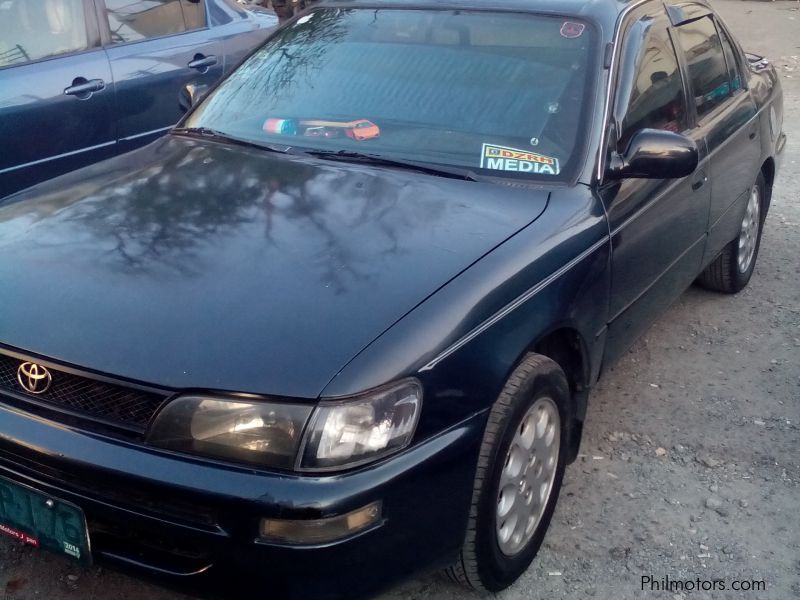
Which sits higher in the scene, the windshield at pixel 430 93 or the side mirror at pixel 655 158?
the windshield at pixel 430 93

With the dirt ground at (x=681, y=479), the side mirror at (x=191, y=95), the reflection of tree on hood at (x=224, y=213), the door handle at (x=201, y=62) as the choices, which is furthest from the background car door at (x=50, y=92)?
the dirt ground at (x=681, y=479)

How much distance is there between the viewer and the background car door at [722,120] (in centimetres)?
394

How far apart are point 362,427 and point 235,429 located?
284mm

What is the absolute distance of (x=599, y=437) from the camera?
3.66 meters

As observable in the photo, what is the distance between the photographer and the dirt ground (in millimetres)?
2789

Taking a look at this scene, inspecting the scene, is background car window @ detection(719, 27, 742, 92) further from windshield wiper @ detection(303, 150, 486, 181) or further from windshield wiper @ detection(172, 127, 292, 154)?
windshield wiper @ detection(172, 127, 292, 154)

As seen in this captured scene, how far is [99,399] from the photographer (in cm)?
215

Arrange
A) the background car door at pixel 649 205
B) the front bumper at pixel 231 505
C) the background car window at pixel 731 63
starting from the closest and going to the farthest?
1. the front bumper at pixel 231 505
2. the background car door at pixel 649 205
3. the background car window at pixel 731 63

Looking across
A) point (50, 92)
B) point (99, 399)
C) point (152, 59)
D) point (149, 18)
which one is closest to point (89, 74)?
point (50, 92)

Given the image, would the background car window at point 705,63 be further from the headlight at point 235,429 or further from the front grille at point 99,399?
the front grille at point 99,399

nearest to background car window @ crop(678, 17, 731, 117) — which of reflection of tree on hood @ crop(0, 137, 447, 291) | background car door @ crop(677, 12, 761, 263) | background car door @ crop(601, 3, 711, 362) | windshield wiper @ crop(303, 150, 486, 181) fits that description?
background car door @ crop(677, 12, 761, 263)

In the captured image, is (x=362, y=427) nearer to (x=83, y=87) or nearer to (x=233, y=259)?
(x=233, y=259)

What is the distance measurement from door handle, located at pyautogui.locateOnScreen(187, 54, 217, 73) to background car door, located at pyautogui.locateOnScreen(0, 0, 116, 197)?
0.57m

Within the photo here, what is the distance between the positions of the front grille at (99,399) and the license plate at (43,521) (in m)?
0.22
